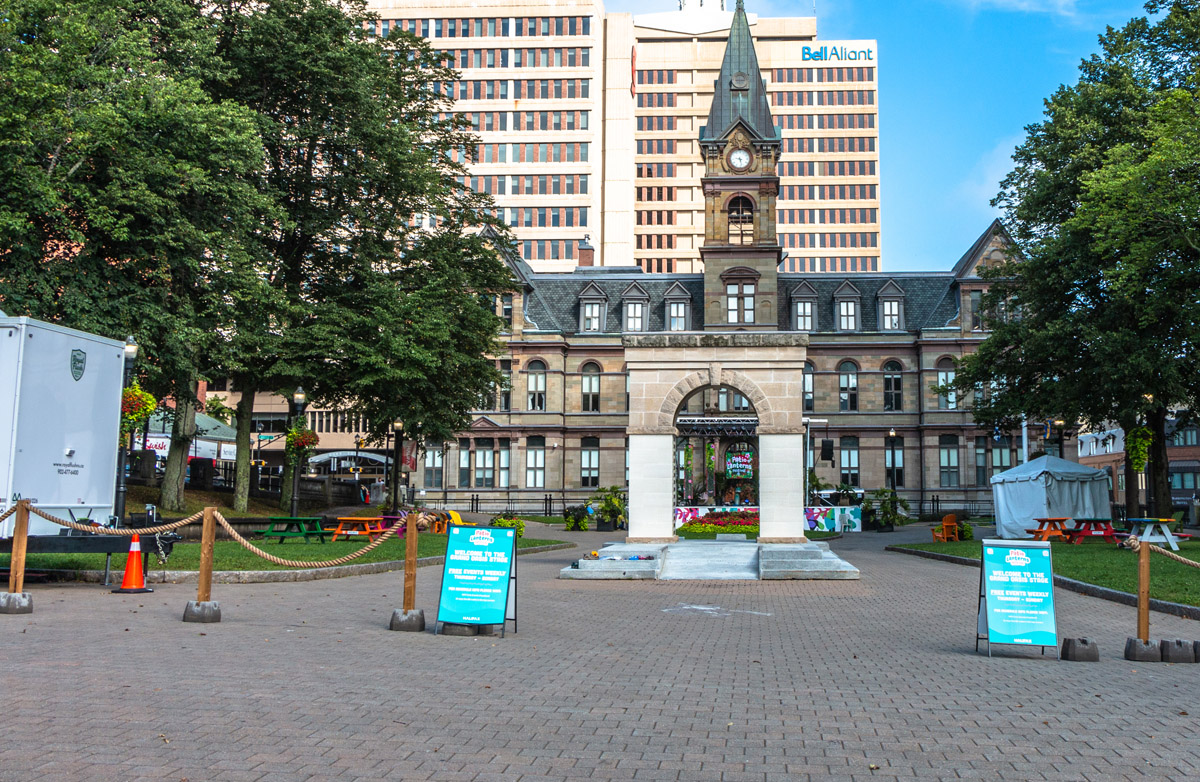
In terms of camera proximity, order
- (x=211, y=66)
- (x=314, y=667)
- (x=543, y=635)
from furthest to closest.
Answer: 1. (x=211, y=66)
2. (x=543, y=635)
3. (x=314, y=667)

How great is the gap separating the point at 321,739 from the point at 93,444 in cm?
1203

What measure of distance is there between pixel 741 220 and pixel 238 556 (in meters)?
42.1

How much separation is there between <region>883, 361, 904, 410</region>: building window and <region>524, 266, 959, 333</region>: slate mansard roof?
2.46 m

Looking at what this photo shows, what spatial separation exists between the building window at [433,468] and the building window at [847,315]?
25.9m

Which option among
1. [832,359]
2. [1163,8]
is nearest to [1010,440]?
[832,359]

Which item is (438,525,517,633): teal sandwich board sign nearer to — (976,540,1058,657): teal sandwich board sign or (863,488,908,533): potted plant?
(976,540,1058,657): teal sandwich board sign

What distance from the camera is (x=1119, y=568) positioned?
20609 millimetres

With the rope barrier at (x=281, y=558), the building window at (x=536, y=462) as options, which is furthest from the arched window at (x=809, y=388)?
the rope barrier at (x=281, y=558)

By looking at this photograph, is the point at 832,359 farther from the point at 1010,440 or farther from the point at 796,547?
the point at 796,547

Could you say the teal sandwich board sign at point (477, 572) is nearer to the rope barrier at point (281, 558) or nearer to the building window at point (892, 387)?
the rope barrier at point (281, 558)

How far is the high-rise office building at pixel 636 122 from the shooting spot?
3371 inches

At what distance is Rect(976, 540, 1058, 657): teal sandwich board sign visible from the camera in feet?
35.3

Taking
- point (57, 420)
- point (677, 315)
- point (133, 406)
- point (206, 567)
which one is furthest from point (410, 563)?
point (677, 315)

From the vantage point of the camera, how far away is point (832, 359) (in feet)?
196
